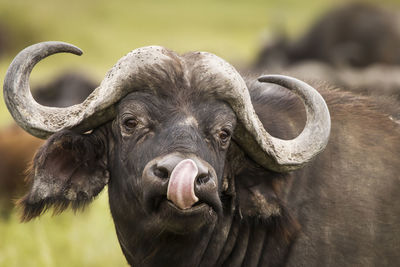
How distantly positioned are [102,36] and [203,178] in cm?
3467

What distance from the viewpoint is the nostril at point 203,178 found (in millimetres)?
3743

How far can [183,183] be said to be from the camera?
363cm

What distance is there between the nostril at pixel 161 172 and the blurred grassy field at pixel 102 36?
3547 mm

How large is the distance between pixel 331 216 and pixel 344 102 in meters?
0.95

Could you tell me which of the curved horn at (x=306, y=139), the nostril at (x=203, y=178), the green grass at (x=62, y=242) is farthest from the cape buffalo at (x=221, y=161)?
the green grass at (x=62, y=242)

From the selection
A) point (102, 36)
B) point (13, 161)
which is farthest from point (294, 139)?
point (102, 36)

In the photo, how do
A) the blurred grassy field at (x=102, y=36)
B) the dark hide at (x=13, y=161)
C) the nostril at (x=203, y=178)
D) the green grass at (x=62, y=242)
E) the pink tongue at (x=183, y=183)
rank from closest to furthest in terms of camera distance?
the pink tongue at (x=183, y=183), the nostril at (x=203, y=178), the green grass at (x=62, y=242), the blurred grassy field at (x=102, y=36), the dark hide at (x=13, y=161)

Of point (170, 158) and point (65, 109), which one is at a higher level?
point (65, 109)

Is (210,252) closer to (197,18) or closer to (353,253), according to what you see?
(353,253)

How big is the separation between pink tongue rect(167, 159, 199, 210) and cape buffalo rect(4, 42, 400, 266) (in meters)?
0.23

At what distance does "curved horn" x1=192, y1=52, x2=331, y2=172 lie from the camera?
4281 mm

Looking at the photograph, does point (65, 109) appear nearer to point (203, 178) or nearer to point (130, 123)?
point (130, 123)

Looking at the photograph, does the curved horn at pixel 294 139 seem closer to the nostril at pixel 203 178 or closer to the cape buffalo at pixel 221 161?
the cape buffalo at pixel 221 161

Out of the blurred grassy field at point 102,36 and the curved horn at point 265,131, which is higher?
the curved horn at point 265,131
